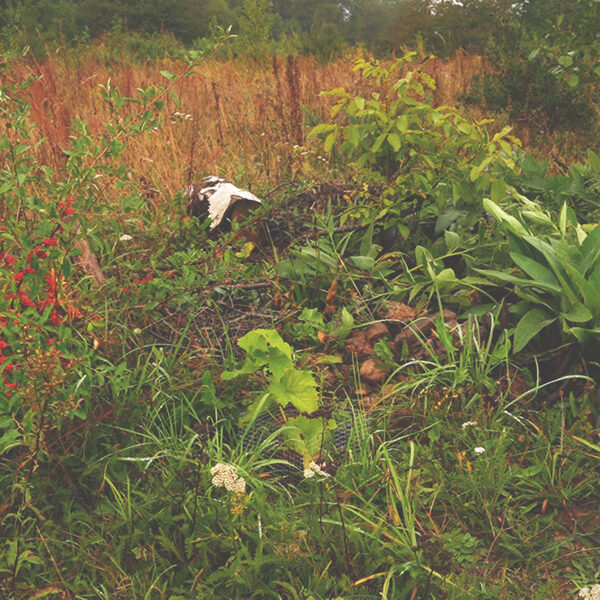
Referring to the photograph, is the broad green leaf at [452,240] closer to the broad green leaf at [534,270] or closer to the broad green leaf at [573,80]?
the broad green leaf at [534,270]

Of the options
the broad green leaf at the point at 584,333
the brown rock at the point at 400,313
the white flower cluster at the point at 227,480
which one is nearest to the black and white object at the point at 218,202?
the brown rock at the point at 400,313

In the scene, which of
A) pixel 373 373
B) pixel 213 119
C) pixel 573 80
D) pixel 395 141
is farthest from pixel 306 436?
pixel 213 119

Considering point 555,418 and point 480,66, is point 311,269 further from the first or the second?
point 480,66

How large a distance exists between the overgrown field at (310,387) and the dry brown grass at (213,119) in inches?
24.0

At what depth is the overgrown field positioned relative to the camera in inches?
65.0

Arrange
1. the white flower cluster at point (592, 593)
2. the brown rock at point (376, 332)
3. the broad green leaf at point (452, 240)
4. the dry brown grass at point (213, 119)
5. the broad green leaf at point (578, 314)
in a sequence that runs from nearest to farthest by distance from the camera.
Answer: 1. the white flower cluster at point (592, 593)
2. the broad green leaf at point (578, 314)
3. the brown rock at point (376, 332)
4. the broad green leaf at point (452, 240)
5. the dry brown grass at point (213, 119)

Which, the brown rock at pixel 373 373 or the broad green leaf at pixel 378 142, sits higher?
the broad green leaf at pixel 378 142

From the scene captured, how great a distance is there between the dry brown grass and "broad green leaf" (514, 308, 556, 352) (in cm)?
167

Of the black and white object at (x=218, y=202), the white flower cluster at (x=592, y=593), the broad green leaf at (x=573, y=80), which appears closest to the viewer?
the white flower cluster at (x=592, y=593)

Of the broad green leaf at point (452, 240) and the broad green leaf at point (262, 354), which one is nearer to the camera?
the broad green leaf at point (262, 354)

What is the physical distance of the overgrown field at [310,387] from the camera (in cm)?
165

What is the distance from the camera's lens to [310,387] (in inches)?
85.0

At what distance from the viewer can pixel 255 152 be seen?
196 inches

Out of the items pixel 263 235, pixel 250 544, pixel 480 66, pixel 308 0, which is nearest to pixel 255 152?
pixel 263 235
